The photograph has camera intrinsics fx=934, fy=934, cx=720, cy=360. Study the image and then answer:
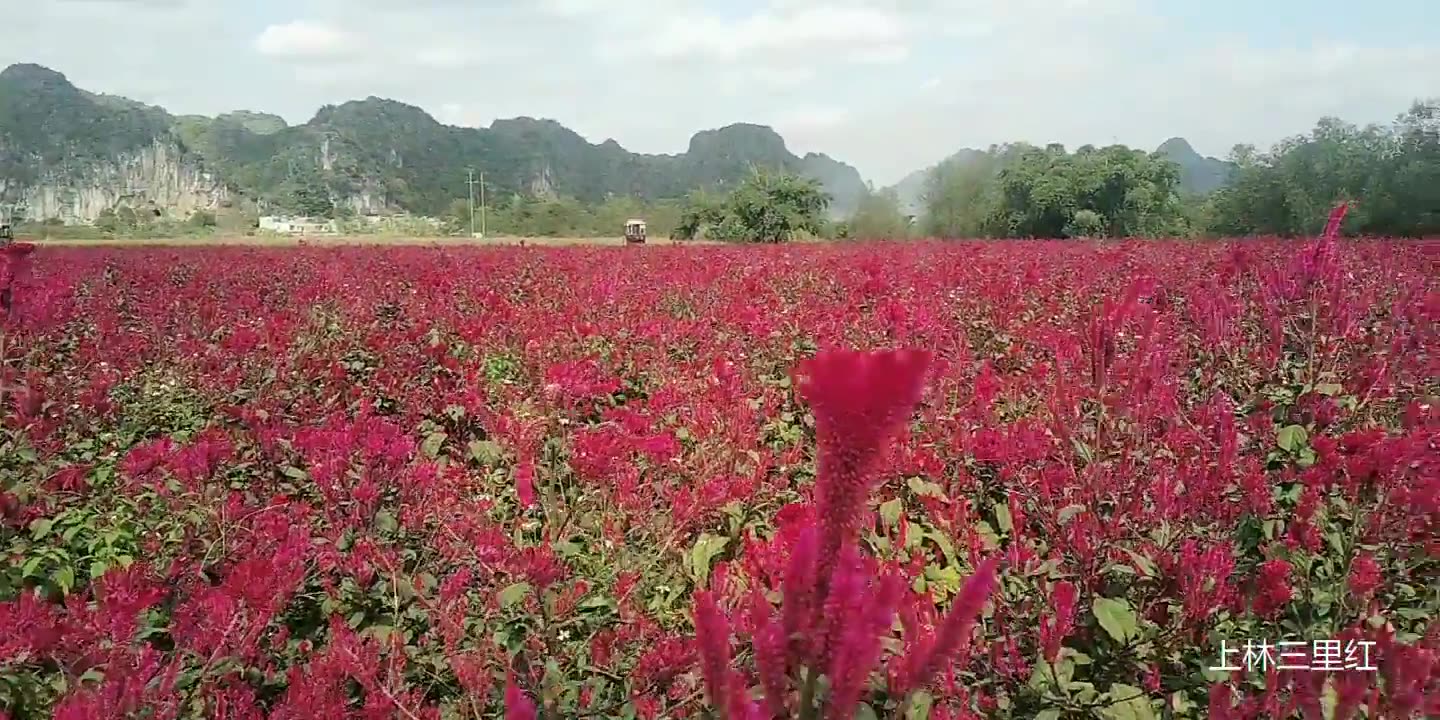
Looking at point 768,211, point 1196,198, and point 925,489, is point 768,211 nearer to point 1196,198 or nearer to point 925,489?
point 1196,198

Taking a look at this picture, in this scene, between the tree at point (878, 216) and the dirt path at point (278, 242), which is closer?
the dirt path at point (278, 242)

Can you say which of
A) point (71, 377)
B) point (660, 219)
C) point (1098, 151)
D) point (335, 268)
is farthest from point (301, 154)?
point (71, 377)

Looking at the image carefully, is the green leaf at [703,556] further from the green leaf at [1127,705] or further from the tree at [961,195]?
the tree at [961,195]

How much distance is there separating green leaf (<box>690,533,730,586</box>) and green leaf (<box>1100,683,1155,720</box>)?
3.55 feet

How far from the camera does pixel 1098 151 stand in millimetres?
33094

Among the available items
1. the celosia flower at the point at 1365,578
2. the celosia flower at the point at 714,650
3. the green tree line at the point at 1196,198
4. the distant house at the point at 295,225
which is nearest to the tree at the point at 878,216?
the green tree line at the point at 1196,198

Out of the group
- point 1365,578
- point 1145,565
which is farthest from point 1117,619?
point 1365,578

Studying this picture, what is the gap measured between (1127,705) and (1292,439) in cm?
111

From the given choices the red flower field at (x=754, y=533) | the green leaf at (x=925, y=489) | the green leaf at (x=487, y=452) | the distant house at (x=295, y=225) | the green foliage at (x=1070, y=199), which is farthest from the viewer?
the distant house at (x=295, y=225)

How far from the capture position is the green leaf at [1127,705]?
5.37ft

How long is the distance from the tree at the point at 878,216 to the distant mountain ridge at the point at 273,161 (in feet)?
74.6

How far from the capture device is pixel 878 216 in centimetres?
2830

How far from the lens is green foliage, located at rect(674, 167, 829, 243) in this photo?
29.9m

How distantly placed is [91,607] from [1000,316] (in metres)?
4.87
